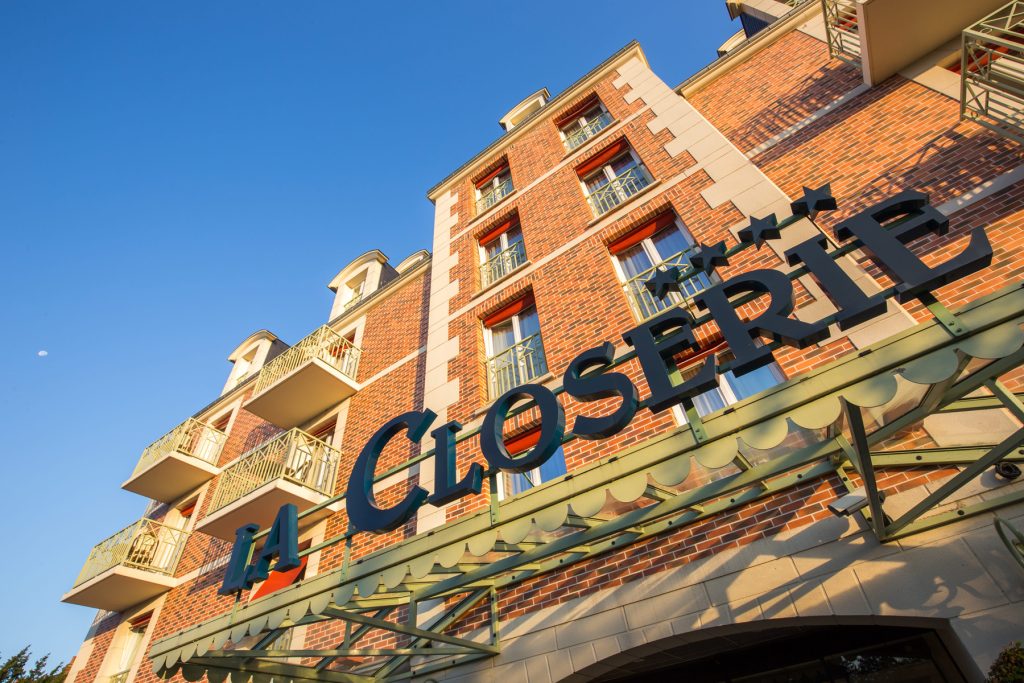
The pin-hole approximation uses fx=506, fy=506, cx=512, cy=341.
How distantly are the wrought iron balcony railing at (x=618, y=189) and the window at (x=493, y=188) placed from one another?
112 inches

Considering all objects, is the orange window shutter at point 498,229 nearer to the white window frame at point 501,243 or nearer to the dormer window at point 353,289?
the white window frame at point 501,243

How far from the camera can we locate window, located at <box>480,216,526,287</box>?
424 inches

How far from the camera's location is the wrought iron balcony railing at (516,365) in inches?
332

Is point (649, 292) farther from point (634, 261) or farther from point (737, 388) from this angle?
point (737, 388)

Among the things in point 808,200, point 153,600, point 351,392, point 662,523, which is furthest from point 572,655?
point 153,600

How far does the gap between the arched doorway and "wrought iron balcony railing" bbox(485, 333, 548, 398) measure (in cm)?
419

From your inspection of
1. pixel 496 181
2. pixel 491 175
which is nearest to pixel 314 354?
pixel 496 181

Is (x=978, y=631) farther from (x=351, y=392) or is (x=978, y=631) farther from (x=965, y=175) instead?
(x=351, y=392)

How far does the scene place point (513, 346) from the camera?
8797mm

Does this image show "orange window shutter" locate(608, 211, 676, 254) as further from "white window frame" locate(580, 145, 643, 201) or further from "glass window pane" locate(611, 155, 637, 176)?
"glass window pane" locate(611, 155, 637, 176)

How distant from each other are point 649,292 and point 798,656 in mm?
4804

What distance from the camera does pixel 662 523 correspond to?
5.19 metres

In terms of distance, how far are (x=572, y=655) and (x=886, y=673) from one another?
303 centimetres

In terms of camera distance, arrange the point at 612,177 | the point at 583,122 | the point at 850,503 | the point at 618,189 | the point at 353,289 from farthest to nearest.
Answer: the point at 353,289 → the point at 583,122 → the point at 612,177 → the point at 618,189 → the point at 850,503
